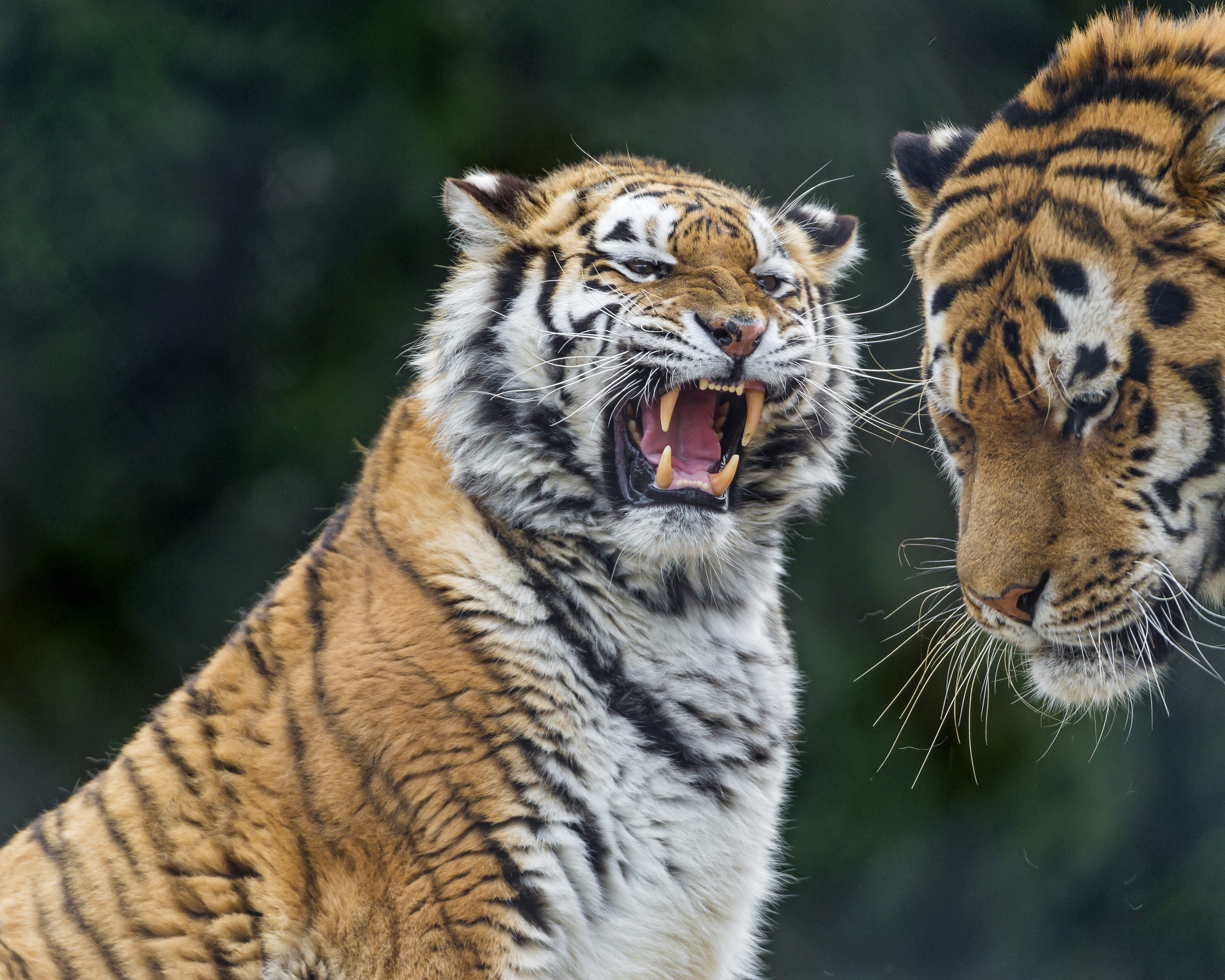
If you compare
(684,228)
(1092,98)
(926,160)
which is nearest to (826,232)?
(684,228)

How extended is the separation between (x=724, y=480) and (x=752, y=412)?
11cm

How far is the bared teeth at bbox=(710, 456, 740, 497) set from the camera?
183 cm

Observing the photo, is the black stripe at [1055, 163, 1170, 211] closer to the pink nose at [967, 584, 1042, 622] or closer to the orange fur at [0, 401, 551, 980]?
the pink nose at [967, 584, 1042, 622]

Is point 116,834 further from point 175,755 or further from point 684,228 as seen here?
point 684,228

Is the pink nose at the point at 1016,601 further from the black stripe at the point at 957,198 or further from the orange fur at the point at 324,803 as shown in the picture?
the orange fur at the point at 324,803

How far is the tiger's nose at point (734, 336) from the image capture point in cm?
177

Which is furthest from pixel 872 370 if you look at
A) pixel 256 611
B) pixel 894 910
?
pixel 894 910

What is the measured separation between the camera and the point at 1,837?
10.9 feet

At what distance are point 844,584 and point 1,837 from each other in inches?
92.4

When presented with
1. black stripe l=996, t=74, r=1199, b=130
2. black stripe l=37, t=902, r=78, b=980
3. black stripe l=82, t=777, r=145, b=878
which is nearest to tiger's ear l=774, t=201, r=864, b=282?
black stripe l=996, t=74, r=1199, b=130

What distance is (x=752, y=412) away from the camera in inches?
73.0

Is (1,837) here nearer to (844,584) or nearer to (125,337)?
(125,337)

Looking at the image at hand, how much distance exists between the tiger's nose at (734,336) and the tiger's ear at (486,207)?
1.34 feet

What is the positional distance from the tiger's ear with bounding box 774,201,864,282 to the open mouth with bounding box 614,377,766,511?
385 mm
